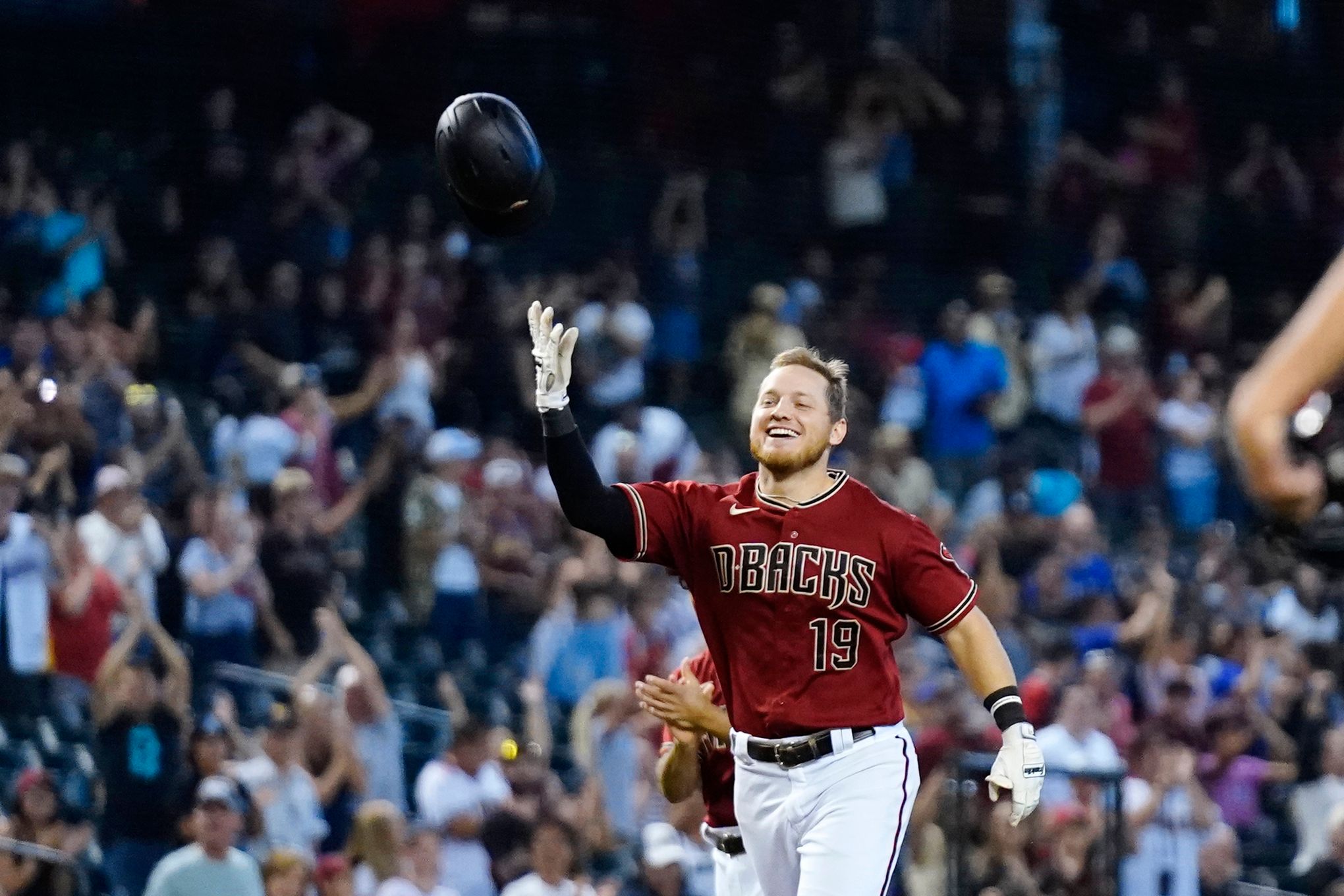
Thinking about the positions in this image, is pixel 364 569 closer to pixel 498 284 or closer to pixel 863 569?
pixel 498 284

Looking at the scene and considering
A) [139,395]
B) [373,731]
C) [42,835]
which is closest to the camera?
[42,835]

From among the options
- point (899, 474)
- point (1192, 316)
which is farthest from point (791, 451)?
point (1192, 316)

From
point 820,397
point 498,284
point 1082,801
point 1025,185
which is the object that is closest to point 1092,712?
point 1082,801

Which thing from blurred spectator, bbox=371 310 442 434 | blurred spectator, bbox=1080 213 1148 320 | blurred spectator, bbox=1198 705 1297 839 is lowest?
blurred spectator, bbox=1198 705 1297 839

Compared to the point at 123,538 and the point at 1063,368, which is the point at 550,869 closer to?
the point at 123,538

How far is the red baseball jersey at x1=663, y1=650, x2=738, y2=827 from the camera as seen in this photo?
230 inches

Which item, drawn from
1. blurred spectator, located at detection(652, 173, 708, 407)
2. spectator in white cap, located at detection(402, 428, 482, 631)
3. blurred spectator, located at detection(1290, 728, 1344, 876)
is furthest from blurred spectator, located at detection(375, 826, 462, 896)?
blurred spectator, located at detection(652, 173, 708, 407)

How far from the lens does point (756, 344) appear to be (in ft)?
45.9

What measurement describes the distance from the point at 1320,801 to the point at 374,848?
15.4 feet

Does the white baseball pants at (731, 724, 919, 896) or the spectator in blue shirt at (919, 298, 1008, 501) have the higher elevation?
the spectator in blue shirt at (919, 298, 1008, 501)

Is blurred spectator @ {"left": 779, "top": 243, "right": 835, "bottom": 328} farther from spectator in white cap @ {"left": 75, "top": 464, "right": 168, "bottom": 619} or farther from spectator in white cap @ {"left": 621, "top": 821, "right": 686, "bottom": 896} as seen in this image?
spectator in white cap @ {"left": 621, "top": 821, "right": 686, "bottom": 896}

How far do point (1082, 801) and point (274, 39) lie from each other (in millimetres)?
9975

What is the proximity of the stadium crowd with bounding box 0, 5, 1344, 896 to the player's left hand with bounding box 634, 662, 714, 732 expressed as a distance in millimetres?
2559

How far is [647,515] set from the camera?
5.55m
